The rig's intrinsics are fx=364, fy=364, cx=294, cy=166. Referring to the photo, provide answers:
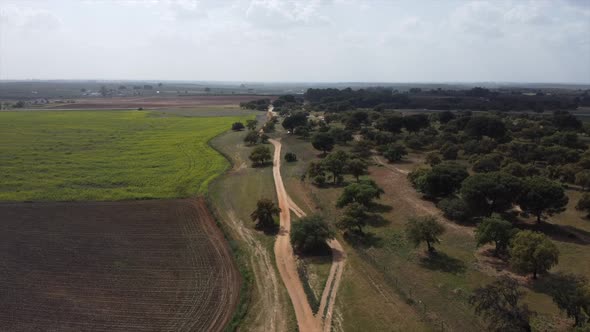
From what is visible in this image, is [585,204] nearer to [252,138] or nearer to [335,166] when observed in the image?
[335,166]

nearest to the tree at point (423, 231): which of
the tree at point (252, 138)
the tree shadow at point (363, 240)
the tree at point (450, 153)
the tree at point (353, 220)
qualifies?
the tree shadow at point (363, 240)

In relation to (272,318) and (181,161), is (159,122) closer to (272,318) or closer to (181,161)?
(181,161)

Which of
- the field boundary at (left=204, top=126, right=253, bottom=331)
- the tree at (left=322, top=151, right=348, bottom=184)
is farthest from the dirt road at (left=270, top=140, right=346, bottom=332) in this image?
the tree at (left=322, top=151, right=348, bottom=184)

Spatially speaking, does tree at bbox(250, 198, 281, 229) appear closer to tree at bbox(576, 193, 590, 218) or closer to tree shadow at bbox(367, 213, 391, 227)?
tree shadow at bbox(367, 213, 391, 227)

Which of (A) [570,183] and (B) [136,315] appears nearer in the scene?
(B) [136,315]

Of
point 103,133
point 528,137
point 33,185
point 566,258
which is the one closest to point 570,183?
point 566,258

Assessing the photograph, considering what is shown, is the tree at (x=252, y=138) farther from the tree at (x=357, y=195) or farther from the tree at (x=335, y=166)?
the tree at (x=357, y=195)

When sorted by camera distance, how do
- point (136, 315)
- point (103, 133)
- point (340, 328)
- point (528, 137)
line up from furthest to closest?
1. point (103, 133)
2. point (528, 137)
3. point (136, 315)
4. point (340, 328)
